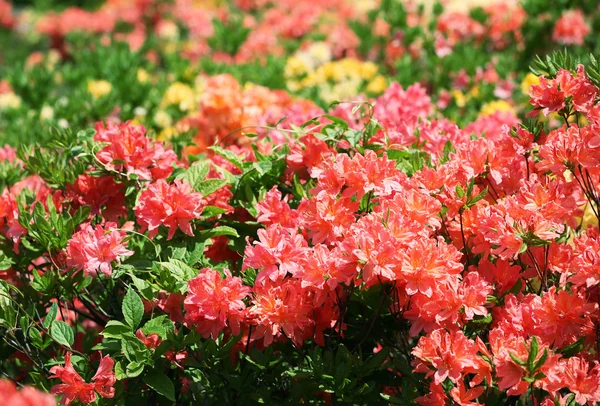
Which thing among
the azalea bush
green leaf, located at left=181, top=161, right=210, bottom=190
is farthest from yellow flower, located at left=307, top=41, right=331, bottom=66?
green leaf, located at left=181, top=161, right=210, bottom=190

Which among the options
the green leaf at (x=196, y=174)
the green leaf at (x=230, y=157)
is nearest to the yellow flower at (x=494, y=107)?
the green leaf at (x=230, y=157)

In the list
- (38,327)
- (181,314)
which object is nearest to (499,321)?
(181,314)

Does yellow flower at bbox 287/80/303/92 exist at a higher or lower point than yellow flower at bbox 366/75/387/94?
lower

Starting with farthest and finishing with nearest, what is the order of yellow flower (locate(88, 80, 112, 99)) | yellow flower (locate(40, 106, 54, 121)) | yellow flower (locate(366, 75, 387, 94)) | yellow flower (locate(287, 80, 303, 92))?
yellow flower (locate(287, 80, 303, 92)), yellow flower (locate(88, 80, 112, 99)), yellow flower (locate(366, 75, 387, 94)), yellow flower (locate(40, 106, 54, 121))

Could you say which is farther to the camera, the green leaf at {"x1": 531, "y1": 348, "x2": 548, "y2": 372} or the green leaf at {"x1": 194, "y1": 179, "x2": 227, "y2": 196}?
the green leaf at {"x1": 194, "y1": 179, "x2": 227, "y2": 196}

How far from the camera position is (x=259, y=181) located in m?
2.37

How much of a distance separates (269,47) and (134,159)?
419cm

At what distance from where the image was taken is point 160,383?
1897mm

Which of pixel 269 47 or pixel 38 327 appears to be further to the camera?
pixel 269 47

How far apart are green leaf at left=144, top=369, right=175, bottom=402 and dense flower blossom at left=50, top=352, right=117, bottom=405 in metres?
0.09

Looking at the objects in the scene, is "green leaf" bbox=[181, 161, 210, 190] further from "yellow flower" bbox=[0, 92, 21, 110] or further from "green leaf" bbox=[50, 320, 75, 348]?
"yellow flower" bbox=[0, 92, 21, 110]

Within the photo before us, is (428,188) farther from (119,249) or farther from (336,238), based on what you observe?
(119,249)

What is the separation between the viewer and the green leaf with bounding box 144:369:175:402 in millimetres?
1874

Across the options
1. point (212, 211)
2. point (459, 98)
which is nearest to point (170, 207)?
point (212, 211)
